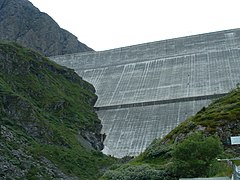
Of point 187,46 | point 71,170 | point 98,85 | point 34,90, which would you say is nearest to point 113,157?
point 71,170

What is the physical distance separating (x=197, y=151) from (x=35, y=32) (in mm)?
95181

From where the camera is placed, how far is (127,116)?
48.8 m

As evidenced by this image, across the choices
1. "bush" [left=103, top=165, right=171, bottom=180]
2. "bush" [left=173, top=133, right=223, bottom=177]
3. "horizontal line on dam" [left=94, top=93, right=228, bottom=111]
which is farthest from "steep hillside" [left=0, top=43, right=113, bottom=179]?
"bush" [left=173, top=133, right=223, bottom=177]

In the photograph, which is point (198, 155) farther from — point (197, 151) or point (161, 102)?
point (161, 102)

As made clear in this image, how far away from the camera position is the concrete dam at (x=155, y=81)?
1769 inches

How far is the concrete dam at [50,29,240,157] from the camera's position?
44.9 metres

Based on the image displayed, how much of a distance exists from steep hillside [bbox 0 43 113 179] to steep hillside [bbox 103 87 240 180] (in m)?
9.14

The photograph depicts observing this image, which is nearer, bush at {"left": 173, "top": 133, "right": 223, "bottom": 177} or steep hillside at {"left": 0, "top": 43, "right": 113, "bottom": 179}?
bush at {"left": 173, "top": 133, "right": 223, "bottom": 177}

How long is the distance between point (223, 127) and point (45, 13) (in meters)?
95.9

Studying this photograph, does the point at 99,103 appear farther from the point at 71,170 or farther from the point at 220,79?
the point at 71,170

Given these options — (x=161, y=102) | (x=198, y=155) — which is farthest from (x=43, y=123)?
(x=198, y=155)

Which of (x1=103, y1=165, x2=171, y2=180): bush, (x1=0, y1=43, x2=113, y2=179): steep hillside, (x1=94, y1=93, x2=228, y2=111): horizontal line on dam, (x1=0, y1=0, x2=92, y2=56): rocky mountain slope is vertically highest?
(x1=0, y1=0, x2=92, y2=56): rocky mountain slope

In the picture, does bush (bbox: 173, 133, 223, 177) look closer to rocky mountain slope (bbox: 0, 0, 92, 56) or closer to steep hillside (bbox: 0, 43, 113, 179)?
steep hillside (bbox: 0, 43, 113, 179)

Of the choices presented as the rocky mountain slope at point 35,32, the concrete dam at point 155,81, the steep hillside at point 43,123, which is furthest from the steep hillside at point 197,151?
the rocky mountain slope at point 35,32
